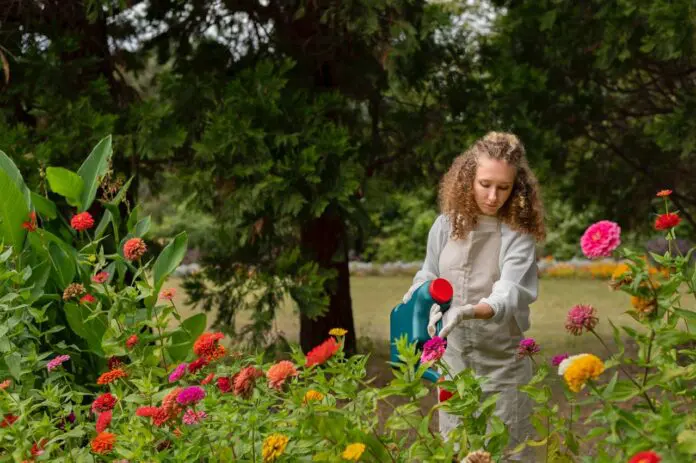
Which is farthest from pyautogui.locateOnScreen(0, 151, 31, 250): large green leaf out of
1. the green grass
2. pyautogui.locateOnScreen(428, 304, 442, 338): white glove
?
the green grass

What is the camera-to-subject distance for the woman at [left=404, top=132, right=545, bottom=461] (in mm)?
3100

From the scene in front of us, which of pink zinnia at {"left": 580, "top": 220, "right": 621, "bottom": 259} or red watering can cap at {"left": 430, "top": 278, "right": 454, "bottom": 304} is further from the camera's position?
red watering can cap at {"left": 430, "top": 278, "right": 454, "bottom": 304}

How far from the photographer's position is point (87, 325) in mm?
3457

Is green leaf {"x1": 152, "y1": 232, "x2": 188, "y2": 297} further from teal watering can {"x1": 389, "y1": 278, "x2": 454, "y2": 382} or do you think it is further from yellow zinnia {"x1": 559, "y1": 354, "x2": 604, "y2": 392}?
yellow zinnia {"x1": 559, "y1": 354, "x2": 604, "y2": 392}

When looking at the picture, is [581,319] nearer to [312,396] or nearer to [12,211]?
[312,396]

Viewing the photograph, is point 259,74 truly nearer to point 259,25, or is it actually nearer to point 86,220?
point 259,25

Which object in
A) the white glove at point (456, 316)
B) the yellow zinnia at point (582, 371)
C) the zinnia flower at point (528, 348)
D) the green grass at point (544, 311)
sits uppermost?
the yellow zinnia at point (582, 371)

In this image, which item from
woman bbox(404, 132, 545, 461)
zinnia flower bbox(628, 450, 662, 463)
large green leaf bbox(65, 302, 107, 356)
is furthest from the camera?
large green leaf bbox(65, 302, 107, 356)

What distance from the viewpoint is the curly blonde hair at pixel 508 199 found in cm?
316

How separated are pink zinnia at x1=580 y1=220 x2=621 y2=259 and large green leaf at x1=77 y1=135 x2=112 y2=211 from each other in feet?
8.30

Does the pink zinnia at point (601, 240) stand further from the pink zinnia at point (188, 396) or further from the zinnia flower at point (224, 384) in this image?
the zinnia flower at point (224, 384)

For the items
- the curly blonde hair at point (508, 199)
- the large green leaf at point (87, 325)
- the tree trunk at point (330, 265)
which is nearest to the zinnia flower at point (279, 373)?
the curly blonde hair at point (508, 199)

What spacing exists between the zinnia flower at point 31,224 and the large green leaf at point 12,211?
23 mm

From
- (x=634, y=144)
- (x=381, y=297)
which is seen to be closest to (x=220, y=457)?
(x=634, y=144)
